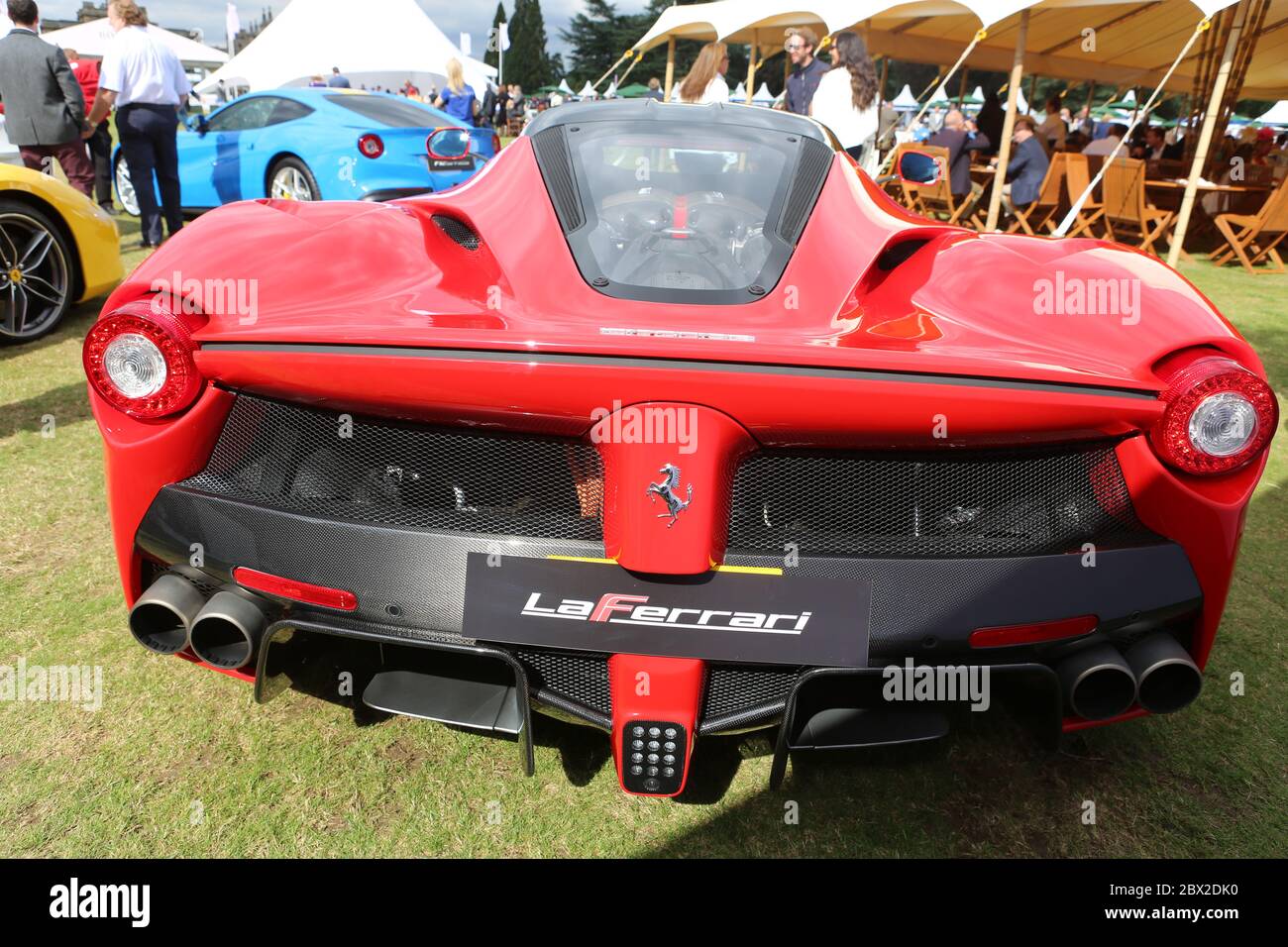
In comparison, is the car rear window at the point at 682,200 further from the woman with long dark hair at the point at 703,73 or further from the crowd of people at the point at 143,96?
the woman with long dark hair at the point at 703,73

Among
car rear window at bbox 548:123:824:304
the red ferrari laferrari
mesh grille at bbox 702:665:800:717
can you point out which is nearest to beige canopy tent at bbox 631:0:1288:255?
car rear window at bbox 548:123:824:304

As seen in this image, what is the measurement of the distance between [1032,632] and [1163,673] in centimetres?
27

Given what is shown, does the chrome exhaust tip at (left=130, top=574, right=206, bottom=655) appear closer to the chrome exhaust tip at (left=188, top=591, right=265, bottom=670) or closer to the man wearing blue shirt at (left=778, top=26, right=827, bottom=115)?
the chrome exhaust tip at (left=188, top=591, right=265, bottom=670)

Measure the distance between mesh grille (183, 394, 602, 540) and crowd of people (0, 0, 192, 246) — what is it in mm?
5789

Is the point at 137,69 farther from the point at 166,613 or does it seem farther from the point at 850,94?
the point at 166,613

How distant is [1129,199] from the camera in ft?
28.0

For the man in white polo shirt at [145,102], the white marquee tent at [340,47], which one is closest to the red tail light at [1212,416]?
the man in white polo shirt at [145,102]

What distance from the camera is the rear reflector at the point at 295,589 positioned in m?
1.46

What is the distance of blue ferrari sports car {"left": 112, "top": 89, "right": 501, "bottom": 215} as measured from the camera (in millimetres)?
6812

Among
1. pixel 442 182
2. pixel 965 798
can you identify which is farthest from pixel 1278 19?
pixel 965 798

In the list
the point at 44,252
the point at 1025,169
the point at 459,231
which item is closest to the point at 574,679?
the point at 459,231

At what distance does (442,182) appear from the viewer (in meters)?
6.90

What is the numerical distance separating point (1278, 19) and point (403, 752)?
534 inches

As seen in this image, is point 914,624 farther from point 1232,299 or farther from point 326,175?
point 1232,299
